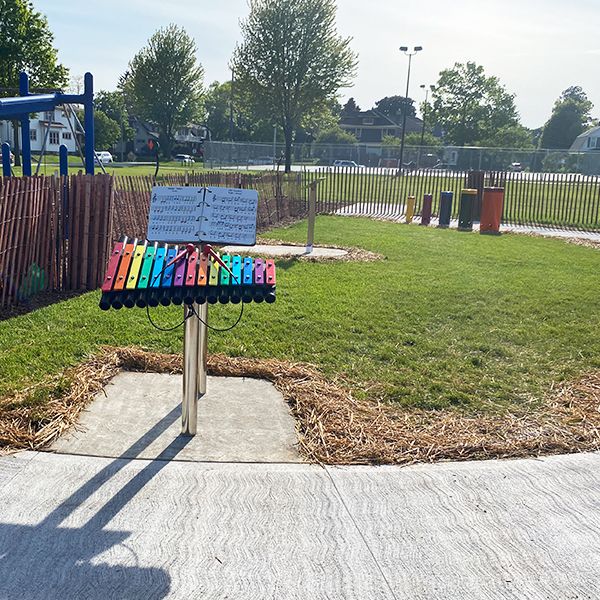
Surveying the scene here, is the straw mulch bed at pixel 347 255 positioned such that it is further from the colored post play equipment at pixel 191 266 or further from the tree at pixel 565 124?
the tree at pixel 565 124

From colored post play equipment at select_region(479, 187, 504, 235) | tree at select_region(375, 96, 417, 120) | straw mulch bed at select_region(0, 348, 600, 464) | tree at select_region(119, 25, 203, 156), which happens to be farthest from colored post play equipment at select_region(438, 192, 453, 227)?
tree at select_region(375, 96, 417, 120)

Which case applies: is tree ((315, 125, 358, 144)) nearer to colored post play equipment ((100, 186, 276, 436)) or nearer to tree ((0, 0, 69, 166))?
tree ((0, 0, 69, 166))

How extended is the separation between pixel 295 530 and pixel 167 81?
64.8m

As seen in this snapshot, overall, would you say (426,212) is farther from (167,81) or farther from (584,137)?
(584,137)

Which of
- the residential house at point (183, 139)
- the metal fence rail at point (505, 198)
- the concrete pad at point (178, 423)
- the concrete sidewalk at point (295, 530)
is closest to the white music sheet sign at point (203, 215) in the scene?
the concrete pad at point (178, 423)

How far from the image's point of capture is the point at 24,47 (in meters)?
26.4

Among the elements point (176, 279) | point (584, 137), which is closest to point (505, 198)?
point (176, 279)

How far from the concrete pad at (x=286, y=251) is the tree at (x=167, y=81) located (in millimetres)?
55234

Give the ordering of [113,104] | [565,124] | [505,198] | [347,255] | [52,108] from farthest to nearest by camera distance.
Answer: [565,124]
[113,104]
[505,198]
[347,255]
[52,108]

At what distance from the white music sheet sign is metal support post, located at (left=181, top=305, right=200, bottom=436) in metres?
0.51

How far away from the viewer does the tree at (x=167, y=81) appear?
62125 mm

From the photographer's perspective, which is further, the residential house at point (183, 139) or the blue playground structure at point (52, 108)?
the residential house at point (183, 139)

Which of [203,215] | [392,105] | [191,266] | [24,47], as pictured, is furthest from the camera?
[392,105]

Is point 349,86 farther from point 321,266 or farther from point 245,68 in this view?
point 321,266
